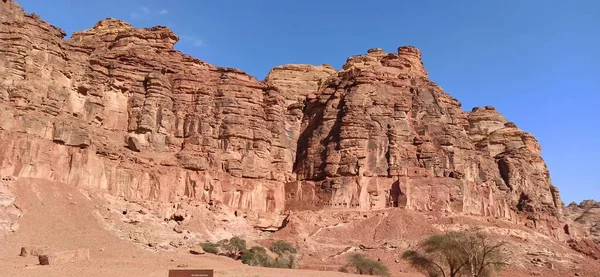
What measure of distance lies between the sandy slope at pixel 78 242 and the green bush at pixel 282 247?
8269 mm

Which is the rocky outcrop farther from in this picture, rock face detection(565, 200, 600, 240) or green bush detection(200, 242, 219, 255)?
rock face detection(565, 200, 600, 240)

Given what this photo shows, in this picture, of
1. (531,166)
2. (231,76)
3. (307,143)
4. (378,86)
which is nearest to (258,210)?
(307,143)

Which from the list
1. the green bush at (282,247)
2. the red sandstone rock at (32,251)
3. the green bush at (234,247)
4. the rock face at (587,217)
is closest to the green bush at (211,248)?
the green bush at (234,247)

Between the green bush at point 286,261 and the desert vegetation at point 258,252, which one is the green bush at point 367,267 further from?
the desert vegetation at point 258,252

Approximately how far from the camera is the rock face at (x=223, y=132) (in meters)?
46.7

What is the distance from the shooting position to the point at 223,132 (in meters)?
61.2

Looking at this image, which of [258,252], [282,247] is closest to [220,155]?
[282,247]

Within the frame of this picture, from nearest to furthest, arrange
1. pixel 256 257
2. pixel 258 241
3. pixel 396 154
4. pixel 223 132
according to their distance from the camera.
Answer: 1. pixel 256 257
2. pixel 258 241
3. pixel 396 154
4. pixel 223 132

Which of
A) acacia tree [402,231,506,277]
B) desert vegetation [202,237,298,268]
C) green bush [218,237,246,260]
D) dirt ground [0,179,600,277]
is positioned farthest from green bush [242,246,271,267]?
acacia tree [402,231,506,277]

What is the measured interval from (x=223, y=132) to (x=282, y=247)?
19303 millimetres

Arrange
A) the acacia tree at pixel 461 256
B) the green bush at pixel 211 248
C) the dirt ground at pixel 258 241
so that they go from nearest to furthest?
the dirt ground at pixel 258 241, the acacia tree at pixel 461 256, the green bush at pixel 211 248

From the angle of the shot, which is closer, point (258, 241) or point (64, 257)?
point (64, 257)

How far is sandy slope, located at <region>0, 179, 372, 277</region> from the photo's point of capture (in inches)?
1108

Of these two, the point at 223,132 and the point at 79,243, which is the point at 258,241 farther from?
the point at 79,243
